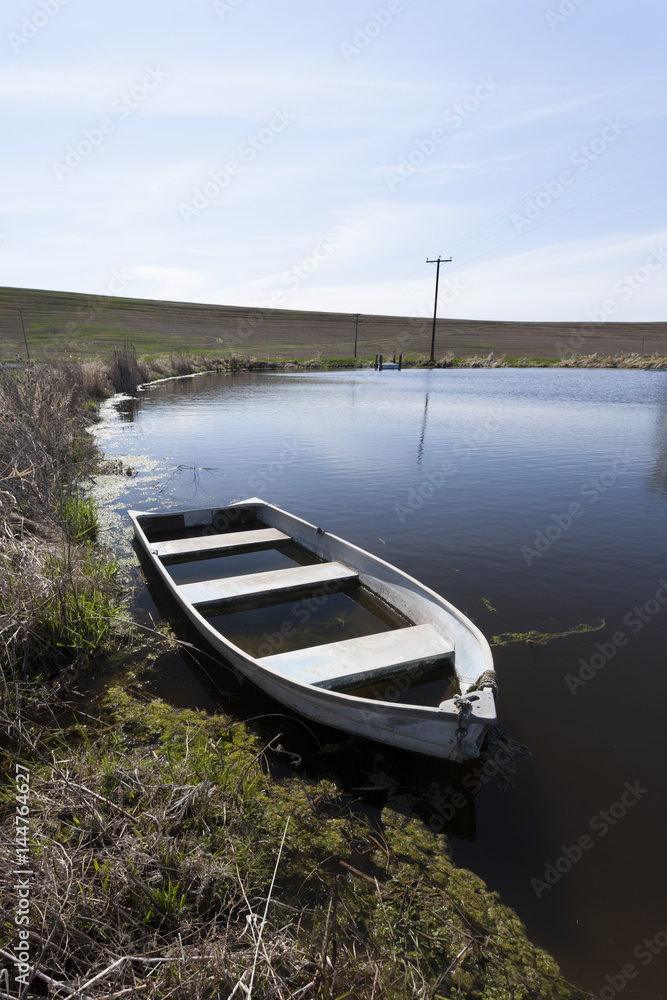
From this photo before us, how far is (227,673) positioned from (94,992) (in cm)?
345

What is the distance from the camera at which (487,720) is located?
3936 mm

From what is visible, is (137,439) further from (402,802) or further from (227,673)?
(402,802)

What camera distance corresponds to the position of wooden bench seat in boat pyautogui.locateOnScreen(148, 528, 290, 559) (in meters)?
8.00

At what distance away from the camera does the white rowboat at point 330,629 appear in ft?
13.6

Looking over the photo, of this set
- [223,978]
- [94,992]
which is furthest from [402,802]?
[94,992]

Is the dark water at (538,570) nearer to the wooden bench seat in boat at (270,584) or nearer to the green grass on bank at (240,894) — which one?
the green grass on bank at (240,894)

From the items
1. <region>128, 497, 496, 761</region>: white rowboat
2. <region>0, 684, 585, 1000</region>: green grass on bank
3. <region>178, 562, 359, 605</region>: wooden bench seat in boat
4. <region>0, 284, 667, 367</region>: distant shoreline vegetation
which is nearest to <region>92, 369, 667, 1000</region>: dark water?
<region>0, 684, 585, 1000</region>: green grass on bank
